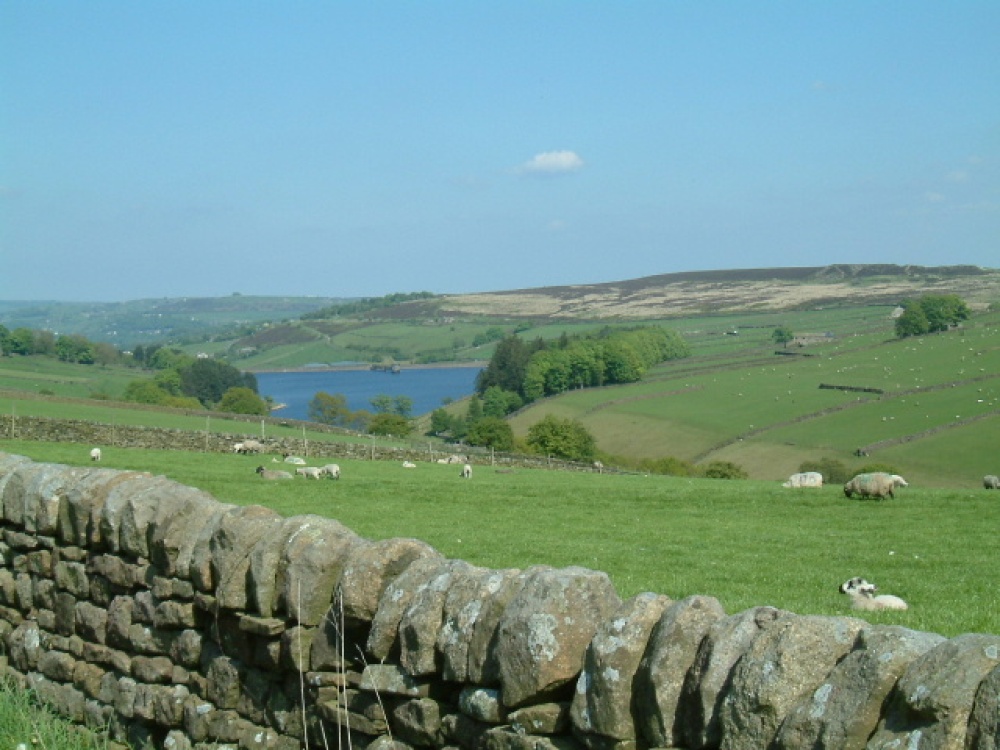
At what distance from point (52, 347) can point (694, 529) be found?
10657 cm

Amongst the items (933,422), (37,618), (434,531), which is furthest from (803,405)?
(37,618)

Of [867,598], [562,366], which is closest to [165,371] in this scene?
[562,366]

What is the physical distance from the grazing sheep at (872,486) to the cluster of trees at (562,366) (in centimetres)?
8858

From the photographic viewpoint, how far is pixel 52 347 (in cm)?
11281

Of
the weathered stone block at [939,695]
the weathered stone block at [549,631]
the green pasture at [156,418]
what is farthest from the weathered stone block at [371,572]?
the green pasture at [156,418]

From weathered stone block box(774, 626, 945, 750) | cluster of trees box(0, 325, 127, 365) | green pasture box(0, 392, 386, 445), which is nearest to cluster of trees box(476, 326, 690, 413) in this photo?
cluster of trees box(0, 325, 127, 365)

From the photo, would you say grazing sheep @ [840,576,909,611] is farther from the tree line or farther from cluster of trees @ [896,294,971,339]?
cluster of trees @ [896,294,971,339]

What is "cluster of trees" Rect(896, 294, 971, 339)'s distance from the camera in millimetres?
117375

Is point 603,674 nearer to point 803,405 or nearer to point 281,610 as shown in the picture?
point 281,610

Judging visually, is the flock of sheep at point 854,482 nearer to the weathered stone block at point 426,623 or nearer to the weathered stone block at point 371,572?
the weathered stone block at point 371,572

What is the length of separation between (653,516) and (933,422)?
188 ft

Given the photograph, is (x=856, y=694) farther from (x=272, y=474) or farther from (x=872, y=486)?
(x=272, y=474)

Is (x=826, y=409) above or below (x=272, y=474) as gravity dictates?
below

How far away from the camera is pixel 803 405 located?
→ 89438 millimetres
